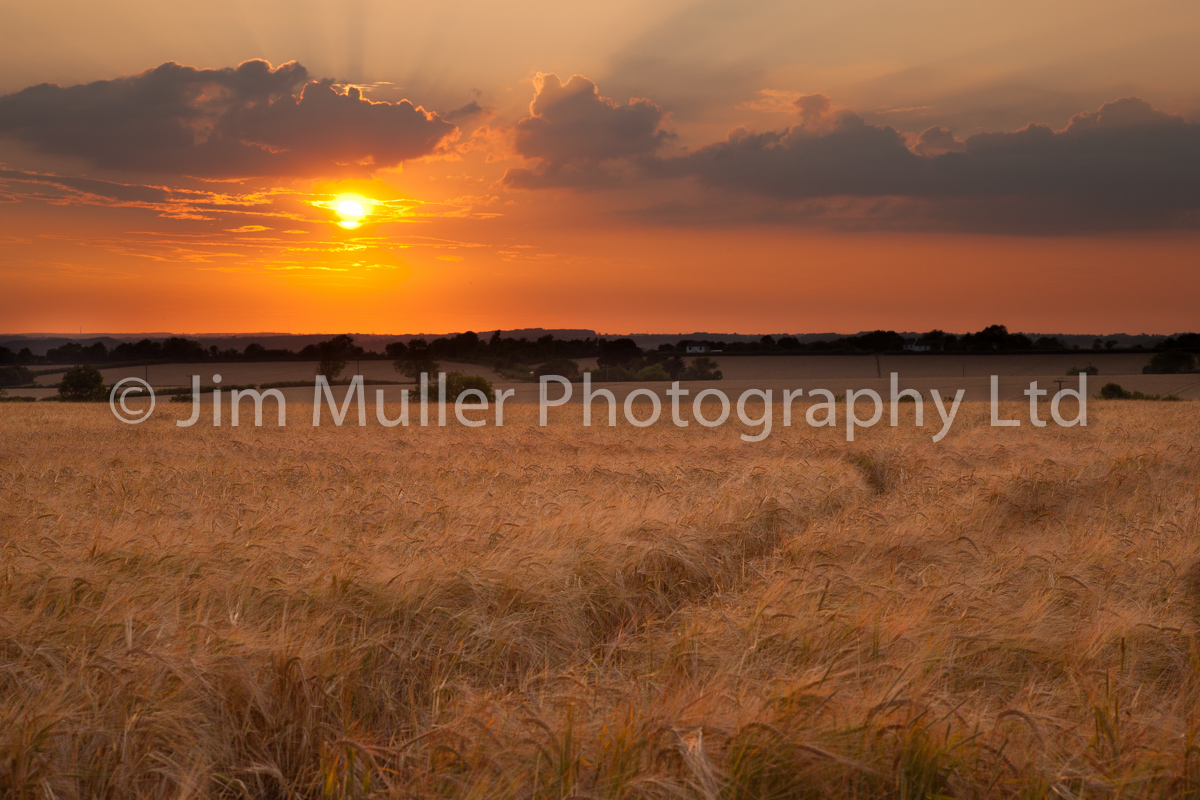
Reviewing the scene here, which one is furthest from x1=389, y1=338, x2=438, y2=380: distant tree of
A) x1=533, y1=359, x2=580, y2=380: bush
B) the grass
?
the grass

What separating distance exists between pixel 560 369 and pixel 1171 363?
5756 cm

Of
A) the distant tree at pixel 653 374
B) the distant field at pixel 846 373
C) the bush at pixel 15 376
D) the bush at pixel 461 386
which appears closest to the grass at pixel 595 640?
the bush at pixel 461 386

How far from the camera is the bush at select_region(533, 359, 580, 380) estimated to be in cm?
7394

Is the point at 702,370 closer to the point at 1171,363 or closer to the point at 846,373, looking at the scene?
the point at 846,373

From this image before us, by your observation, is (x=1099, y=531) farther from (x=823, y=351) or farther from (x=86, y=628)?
(x=823, y=351)

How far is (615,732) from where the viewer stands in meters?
2.91

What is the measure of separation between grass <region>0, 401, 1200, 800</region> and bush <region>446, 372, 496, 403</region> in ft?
90.5

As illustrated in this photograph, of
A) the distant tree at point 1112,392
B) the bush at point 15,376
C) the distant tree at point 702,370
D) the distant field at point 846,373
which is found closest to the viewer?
the distant tree at point 1112,392

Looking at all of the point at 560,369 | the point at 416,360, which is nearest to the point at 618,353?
the point at 560,369

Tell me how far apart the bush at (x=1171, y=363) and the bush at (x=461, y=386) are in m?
62.3

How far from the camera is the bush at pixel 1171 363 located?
6562 cm

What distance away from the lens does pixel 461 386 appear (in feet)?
124

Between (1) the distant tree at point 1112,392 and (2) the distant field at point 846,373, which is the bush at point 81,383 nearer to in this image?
(2) the distant field at point 846,373

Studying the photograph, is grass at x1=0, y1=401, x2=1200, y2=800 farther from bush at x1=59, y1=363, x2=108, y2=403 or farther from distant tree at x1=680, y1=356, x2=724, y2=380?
distant tree at x1=680, y1=356, x2=724, y2=380
